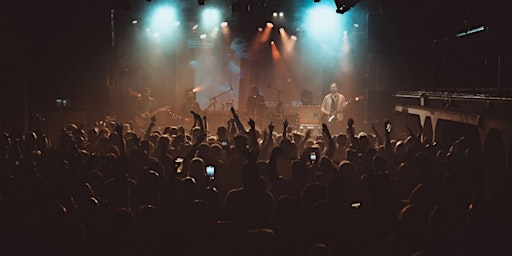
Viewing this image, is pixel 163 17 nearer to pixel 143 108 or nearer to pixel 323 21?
pixel 143 108

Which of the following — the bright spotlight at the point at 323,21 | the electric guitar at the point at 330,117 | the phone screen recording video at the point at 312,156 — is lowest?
the phone screen recording video at the point at 312,156

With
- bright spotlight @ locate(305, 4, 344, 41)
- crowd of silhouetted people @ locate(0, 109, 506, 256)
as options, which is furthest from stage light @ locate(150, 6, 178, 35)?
crowd of silhouetted people @ locate(0, 109, 506, 256)

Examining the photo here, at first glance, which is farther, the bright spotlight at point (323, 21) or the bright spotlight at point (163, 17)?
the bright spotlight at point (163, 17)

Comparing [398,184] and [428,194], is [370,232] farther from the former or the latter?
[398,184]

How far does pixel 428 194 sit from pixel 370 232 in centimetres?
67

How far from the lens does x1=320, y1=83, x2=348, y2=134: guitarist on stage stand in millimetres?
20547

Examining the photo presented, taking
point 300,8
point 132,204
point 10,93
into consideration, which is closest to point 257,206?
point 132,204

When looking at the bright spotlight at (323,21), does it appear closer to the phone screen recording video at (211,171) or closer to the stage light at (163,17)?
the stage light at (163,17)

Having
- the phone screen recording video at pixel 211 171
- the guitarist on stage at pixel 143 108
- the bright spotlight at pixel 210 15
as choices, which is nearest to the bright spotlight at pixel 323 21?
the bright spotlight at pixel 210 15

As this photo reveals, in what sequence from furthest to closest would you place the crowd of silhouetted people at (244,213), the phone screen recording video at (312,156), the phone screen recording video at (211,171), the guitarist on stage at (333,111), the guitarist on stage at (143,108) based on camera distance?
the guitarist on stage at (143,108)
the guitarist on stage at (333,111)
the phone screen recording video at (312,156)
the phone screen recording video at (211,171)
the crowd of silhouetted people at (244,213)

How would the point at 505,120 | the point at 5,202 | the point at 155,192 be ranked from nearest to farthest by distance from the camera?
the point at 5,202 < the point at 155,192 < the point at 505,120

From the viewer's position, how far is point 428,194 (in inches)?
242

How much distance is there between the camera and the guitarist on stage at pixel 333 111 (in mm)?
20547

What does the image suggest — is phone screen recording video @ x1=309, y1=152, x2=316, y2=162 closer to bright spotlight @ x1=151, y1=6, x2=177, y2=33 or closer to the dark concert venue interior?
the dark concert venue interior
